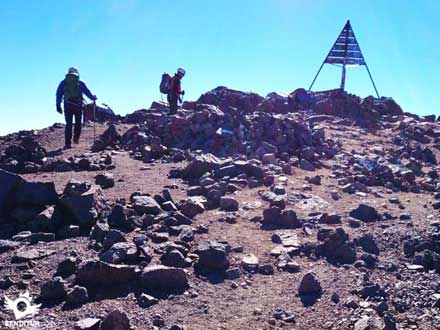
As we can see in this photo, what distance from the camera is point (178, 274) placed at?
17.6ft

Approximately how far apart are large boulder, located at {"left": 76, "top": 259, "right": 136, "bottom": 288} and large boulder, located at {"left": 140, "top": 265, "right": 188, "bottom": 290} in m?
0.20

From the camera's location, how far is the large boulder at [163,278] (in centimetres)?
520

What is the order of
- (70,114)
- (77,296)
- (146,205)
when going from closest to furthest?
(77,296) < (146,205) < (70,114)

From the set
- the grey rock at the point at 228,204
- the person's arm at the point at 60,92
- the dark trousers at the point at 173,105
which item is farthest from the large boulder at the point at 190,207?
the dark trousers at the point at 173,105

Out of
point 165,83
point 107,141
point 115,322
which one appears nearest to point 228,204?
point 115,322

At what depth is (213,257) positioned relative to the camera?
582cm

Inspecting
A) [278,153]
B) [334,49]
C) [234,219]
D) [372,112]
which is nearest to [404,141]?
[372,112]

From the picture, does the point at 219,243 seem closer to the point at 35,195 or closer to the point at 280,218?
the point at 280,218

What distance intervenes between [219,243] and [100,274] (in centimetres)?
174

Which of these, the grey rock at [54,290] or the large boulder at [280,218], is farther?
the large boulder at [280,218]

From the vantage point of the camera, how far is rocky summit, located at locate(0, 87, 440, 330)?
491 centimetres

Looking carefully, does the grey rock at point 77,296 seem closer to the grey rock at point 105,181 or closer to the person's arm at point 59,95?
the grey rock at point 105,181

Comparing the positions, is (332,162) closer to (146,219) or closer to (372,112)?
(146,219)

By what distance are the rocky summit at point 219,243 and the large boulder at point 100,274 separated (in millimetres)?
11
